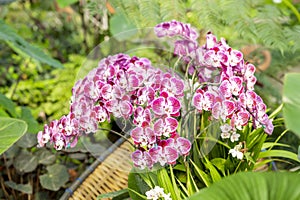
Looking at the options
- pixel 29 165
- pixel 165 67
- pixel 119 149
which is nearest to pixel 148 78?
pixel 165 67

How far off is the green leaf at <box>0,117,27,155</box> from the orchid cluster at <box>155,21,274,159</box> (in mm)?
334

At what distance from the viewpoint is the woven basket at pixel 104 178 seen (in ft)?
3.82

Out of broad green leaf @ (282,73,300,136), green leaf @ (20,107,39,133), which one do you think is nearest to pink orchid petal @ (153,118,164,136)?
broad green leaf @ (282,73,300,136)

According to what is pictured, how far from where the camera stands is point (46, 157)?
1464 mm

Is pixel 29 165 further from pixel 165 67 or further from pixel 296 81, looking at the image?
pixel 296 81

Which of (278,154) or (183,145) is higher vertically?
(183,145)

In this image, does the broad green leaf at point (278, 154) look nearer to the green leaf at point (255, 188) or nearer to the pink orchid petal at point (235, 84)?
the pink orchid petal at point (235, 84)

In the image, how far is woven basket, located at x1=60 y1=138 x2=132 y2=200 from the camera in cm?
116

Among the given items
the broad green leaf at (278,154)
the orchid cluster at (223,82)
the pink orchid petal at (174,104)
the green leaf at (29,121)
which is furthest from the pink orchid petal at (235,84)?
the green leaf at (29,121)

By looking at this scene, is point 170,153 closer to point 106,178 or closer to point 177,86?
point 177,86

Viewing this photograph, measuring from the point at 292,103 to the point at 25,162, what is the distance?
0.93 metres

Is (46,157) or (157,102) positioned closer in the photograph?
(157,102)

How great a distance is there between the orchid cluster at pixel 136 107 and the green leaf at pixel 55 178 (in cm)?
44

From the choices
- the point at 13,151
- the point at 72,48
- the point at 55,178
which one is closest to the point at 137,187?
the point at 55,178
